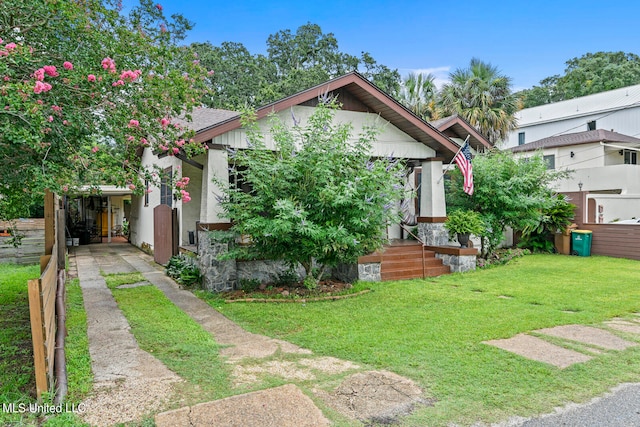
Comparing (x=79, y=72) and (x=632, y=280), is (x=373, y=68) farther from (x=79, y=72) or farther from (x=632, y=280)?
(x=79, y=72)

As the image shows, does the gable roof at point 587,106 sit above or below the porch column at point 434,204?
above

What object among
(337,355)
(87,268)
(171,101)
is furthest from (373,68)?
(337,355)

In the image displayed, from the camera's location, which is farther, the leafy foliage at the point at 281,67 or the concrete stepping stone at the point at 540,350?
the leafy foliage at the point at 281,67

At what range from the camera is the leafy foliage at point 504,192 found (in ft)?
37.5

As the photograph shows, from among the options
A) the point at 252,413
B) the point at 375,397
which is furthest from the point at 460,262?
the point at 252,413

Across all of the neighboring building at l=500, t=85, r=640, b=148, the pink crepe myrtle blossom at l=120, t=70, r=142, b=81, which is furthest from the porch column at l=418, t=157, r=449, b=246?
the neighboring building at l=500, t=85, r=640, b=148

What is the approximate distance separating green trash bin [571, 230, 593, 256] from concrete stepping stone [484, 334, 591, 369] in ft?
32.0

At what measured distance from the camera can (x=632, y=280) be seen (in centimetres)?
923

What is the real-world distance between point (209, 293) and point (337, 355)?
14.4 ft

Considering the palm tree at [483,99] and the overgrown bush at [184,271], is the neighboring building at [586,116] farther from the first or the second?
the overgrown bush at [184,271]

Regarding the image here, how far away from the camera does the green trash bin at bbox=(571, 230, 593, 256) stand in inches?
525

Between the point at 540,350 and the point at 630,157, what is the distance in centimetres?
2061

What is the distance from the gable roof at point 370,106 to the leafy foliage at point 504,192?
122 cm

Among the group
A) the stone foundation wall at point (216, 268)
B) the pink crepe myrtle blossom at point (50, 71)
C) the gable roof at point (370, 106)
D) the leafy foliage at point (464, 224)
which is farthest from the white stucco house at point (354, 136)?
the pink crepe myrtle blossom at point (50, 71)
